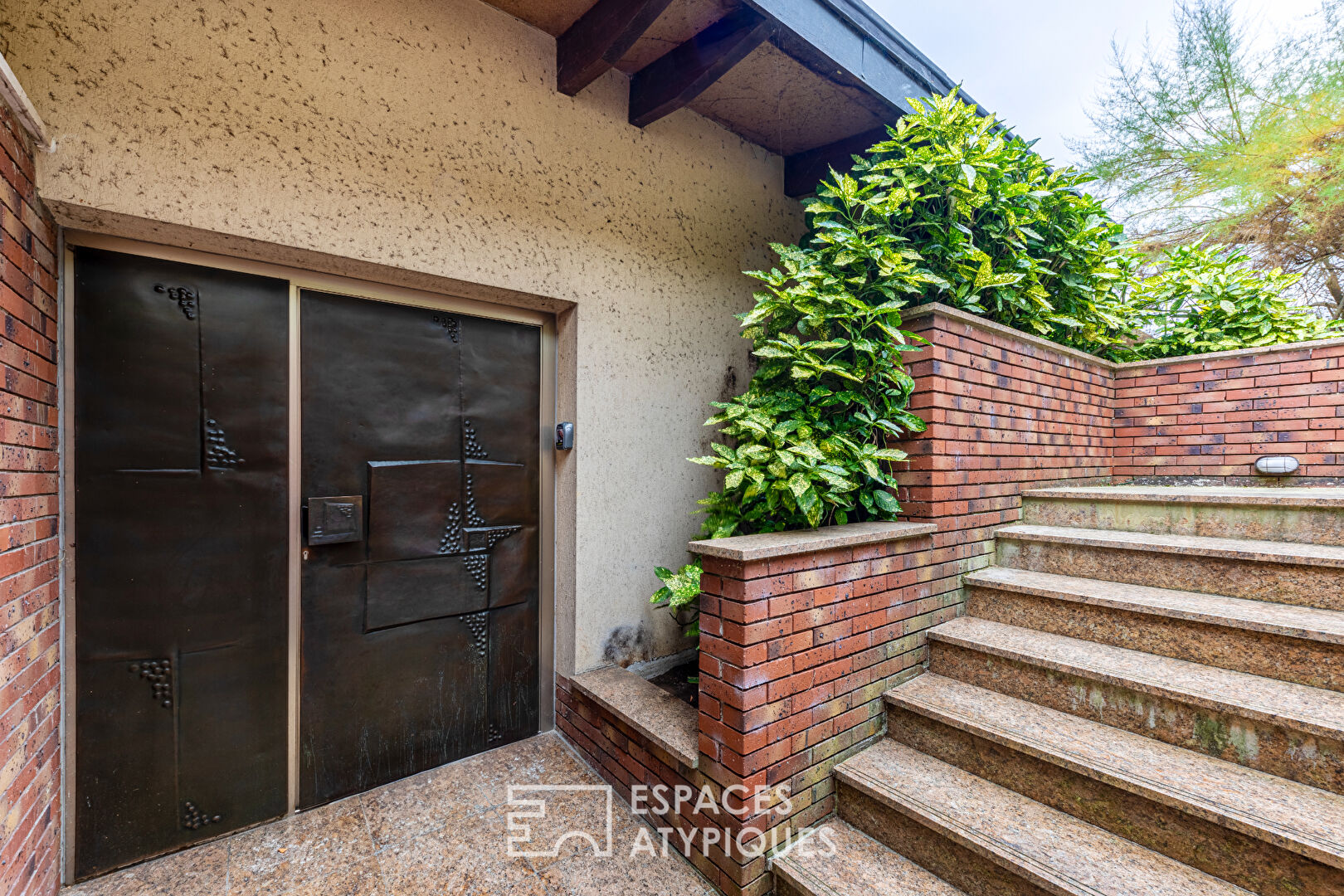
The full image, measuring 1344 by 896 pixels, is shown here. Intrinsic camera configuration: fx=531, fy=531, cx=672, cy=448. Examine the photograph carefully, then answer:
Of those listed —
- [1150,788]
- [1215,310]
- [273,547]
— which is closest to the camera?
[1150,788]

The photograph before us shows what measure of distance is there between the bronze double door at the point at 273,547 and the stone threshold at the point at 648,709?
1.31ft

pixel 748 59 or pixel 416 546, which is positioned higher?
pixel 748 59

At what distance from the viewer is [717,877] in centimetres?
171

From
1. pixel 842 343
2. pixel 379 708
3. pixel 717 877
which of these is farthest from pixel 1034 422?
pixel 379 708

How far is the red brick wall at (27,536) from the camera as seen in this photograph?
4.38 ft

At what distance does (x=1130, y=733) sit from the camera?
1.66 m

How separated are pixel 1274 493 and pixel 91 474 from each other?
4.25m

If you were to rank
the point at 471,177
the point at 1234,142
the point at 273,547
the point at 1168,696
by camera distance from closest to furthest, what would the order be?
1. the point at 1168,696
2. the point at 273,547
3. the point at 471,177
4. the point at 1234,142

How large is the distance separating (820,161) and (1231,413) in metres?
2.78

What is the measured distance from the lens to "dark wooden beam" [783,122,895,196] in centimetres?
303

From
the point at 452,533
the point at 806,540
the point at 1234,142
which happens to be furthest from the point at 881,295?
the point at 1234,142

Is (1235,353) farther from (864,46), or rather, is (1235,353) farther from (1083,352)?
(864,46)

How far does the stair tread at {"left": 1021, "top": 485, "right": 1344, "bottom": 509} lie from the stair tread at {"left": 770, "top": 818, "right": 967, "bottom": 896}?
1764 mm

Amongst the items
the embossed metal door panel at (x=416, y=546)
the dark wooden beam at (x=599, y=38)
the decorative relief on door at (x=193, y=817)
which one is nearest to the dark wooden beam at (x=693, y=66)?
the dark wooden beam at (x=599, y=38)
